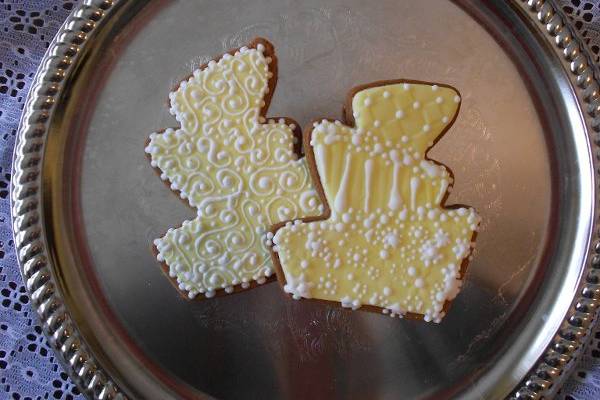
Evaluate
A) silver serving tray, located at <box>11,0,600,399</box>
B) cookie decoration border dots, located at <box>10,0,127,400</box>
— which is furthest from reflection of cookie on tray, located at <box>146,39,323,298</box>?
cookie decoration border dots, located at <box>10,0,127,400</box>

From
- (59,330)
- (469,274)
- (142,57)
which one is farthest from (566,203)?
(59,330)

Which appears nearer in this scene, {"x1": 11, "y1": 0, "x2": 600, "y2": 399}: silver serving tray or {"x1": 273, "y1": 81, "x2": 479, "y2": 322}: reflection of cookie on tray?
{"x1": 273, "y1": 81, "x2": 479, "y2": 322}: reflection of cookie on tray

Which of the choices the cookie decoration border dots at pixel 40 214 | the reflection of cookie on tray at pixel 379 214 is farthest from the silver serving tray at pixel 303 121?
the reflection of cookie on tray at pixel 379 214

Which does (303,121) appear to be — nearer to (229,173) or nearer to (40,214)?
(229,173)

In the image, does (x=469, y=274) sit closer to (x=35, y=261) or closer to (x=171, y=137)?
(x=171, y=137)

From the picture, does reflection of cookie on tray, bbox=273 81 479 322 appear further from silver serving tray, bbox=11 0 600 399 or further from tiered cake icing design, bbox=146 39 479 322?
silver serving tray, bbox=11 0 600 399
